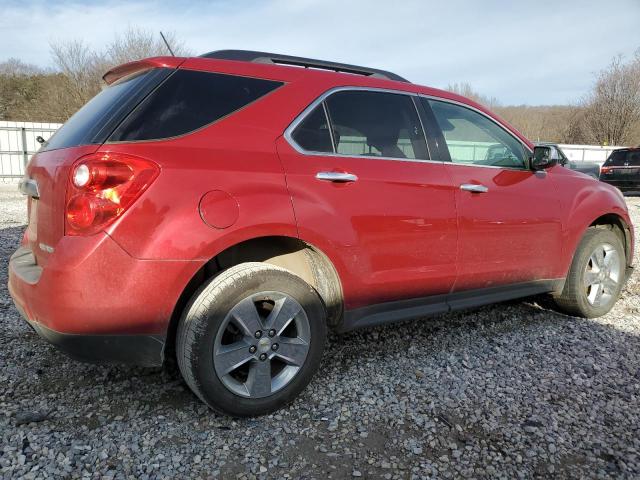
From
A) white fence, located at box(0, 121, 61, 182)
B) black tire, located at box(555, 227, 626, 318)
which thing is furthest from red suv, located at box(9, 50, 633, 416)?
white fence, located at box(0, 121, 61, 182)

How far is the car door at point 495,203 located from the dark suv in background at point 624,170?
46.1 ft

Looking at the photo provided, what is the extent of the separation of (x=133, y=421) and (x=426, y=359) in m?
1.82

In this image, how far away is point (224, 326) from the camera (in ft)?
7.61

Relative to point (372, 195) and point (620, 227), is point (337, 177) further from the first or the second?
point (620, 227)

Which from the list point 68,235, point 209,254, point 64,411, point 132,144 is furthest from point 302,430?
point 132,144

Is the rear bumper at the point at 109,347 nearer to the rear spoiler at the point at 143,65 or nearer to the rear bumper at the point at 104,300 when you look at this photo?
the rear bumper at the point at 104,300

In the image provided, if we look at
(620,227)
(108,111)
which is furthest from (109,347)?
(620,227)

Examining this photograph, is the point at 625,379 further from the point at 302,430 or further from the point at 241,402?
the point at 241,402

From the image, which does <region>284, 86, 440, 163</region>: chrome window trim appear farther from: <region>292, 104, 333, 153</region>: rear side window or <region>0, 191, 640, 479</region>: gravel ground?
<region>0, 191, 640, 479</region>: gravel ground

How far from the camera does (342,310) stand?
2.75 meters

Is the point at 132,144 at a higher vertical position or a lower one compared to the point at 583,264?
higher

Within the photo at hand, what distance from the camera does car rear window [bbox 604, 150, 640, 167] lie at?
15245 mm

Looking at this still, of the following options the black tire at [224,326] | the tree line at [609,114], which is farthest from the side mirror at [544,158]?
the tree line at [609,114]

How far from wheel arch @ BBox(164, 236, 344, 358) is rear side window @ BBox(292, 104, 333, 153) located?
0.52m
